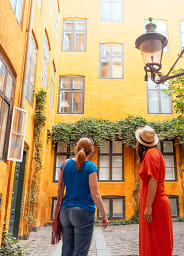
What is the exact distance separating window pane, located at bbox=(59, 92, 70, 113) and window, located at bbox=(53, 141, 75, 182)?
1.59m

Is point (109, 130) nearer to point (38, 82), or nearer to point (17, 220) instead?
point (38, 82)

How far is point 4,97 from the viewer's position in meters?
5.23

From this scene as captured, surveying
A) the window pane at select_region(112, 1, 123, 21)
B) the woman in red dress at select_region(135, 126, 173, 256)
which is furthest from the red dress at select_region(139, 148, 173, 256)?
the window pane at select_region(112, 1, 123, 21)

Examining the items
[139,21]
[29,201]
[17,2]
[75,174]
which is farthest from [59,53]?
[75,174]

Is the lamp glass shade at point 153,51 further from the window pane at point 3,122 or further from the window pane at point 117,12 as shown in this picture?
the window pane at point 117,12

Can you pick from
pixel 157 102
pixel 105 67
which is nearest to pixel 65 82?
pixel 105 67

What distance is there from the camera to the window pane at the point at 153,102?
40.3 ft

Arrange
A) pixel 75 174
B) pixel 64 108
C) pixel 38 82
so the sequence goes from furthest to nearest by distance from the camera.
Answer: pixel 64 108 < pixel 38 82 < pixel 75 174

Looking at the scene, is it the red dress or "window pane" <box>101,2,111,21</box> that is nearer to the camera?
the red dress

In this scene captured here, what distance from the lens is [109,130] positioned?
11.6 meters

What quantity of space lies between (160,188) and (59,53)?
11.4 metres

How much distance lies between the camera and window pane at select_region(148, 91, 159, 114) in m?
12.3

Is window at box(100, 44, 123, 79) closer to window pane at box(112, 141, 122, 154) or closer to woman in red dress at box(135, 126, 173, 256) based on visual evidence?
window pane at box(112, 141, 122, 154)

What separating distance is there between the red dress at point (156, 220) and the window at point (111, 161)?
8.82 meters
